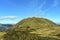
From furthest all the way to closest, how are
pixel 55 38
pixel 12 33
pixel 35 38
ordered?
pixel 12 33
pixel 35 38
pixel 55 38

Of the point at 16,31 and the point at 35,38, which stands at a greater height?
the point at 16,31

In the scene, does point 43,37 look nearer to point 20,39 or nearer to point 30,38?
point 30,38

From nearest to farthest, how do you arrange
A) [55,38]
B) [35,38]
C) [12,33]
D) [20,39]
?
[55,38]
[35,38]
[20,39]
[12,33]

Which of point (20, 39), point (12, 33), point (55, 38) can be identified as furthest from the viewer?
point (12, 33)

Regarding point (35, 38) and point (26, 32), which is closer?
point (35, 38)

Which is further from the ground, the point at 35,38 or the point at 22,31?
the point at 22,31

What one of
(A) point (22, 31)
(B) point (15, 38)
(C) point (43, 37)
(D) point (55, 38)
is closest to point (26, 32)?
(A) point (22, 31)

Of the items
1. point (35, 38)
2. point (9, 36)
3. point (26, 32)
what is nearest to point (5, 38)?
point (9, 36)

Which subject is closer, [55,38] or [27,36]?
[55,38]

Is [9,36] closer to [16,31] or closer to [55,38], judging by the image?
[16,31]
